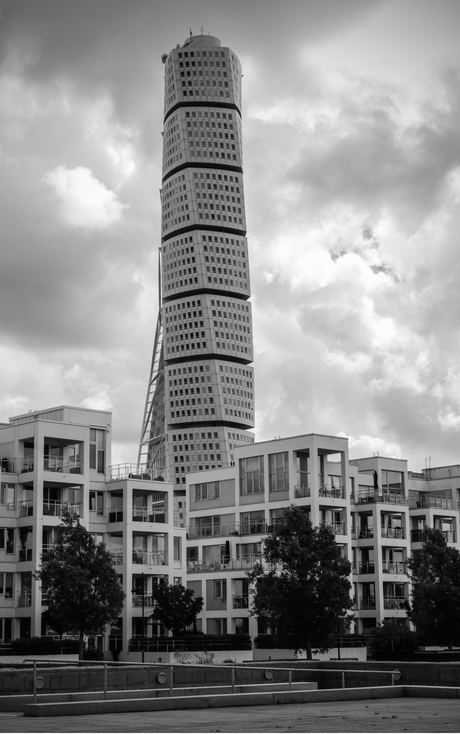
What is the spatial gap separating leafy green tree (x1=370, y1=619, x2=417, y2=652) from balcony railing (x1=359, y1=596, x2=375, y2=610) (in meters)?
12.7

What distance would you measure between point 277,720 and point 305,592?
38029 mm

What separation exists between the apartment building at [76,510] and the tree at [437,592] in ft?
57.7

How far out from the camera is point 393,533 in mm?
90750

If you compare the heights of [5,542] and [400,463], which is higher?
[400,463]

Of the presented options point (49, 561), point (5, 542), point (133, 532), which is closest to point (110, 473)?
point (133, 532)

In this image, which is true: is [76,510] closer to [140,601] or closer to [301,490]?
[140,601]

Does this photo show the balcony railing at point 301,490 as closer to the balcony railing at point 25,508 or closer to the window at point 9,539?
the balcony railing at point 25,508

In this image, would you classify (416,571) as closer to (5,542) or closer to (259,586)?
(259,586)

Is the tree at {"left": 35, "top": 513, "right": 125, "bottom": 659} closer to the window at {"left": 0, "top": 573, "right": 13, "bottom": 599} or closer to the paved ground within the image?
the window at {"left": 0, "top": 573, "right": 13, "bottom": 599}

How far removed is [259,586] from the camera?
59.5 m

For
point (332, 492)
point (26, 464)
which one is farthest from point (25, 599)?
point (332, 492)

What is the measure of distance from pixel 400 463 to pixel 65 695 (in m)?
78.0

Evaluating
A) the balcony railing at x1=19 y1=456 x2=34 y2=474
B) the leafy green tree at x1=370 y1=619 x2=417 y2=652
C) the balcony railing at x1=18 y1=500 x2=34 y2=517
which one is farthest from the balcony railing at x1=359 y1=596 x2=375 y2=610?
the balcony railing at x1=19 y1=456 x2=34 y2=474

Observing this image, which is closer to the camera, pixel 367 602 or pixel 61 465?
pixel 61 465
